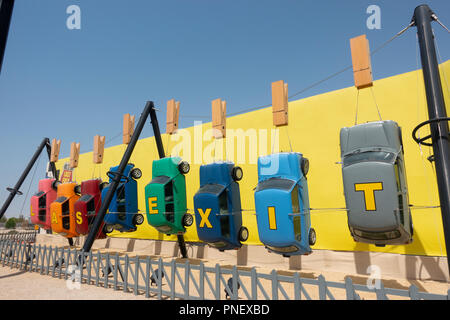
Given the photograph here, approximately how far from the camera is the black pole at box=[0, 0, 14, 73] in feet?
18.9

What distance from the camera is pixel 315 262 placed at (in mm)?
9070

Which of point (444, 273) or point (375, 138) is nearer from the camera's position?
point (375, 138)

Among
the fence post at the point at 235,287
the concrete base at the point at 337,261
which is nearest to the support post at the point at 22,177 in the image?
the concrete base at the point at 337,261

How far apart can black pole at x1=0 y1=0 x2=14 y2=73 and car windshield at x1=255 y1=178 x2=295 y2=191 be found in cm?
575

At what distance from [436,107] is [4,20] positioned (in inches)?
317

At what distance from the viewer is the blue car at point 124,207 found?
30.3 ft

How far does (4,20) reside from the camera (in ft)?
19.0

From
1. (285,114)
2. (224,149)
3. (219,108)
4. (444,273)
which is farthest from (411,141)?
(224,149)

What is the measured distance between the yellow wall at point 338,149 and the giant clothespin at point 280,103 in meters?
2.93

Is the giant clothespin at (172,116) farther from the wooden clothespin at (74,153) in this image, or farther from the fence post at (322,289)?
the fence post at (322,289)

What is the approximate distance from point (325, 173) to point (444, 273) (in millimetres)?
3828

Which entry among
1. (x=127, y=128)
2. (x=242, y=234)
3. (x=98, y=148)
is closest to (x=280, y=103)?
(x=242, y=234)

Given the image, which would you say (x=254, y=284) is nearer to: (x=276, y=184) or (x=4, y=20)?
(x=276, y=184)
